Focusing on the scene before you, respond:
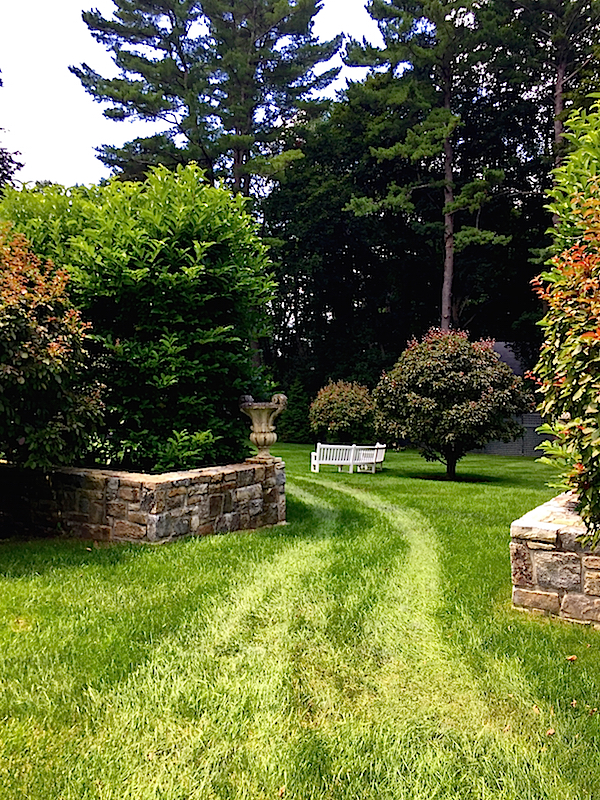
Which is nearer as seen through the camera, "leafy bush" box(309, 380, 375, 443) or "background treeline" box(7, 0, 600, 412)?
"leafy bush" box(309, 380, 375, 443)

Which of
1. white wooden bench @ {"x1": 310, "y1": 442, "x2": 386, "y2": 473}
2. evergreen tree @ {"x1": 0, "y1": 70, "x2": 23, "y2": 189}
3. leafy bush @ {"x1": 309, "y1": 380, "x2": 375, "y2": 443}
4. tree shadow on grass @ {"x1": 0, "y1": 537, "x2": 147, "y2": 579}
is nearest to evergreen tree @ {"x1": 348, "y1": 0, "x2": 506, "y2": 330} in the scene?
leafy bush @ {"x1": 309, "y1": 380, "x2": 375, "y2": 443}

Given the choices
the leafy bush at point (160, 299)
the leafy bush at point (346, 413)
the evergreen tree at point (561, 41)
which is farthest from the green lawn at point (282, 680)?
the evergreen tree at point (561, 41)

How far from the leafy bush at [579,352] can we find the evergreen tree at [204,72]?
17.7 meters

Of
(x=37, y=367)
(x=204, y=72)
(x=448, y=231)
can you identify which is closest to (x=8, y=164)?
(x=204, y=72)

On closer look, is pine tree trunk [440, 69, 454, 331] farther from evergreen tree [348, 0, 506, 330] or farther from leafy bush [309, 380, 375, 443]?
leafy bush [309, 380, 375, 443]

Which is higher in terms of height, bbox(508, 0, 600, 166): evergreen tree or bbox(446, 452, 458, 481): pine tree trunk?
bbox(508, 0, 600, 166): evergreen tree

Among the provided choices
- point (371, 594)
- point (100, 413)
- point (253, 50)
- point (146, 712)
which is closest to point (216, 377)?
point (100, 413)

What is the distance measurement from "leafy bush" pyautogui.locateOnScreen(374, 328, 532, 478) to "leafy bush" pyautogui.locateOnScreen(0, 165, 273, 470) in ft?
21.3

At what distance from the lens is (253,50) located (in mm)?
21156

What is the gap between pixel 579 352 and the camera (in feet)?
10.9

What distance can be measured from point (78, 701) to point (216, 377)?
449cm

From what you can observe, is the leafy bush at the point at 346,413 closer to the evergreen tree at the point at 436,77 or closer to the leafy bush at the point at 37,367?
the evergreen tree at the point at 436,77

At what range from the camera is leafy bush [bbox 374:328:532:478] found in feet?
40.0

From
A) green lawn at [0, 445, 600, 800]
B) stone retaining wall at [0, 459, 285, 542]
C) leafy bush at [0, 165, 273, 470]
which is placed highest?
leafy bush at [0, 165, 273, 470]
